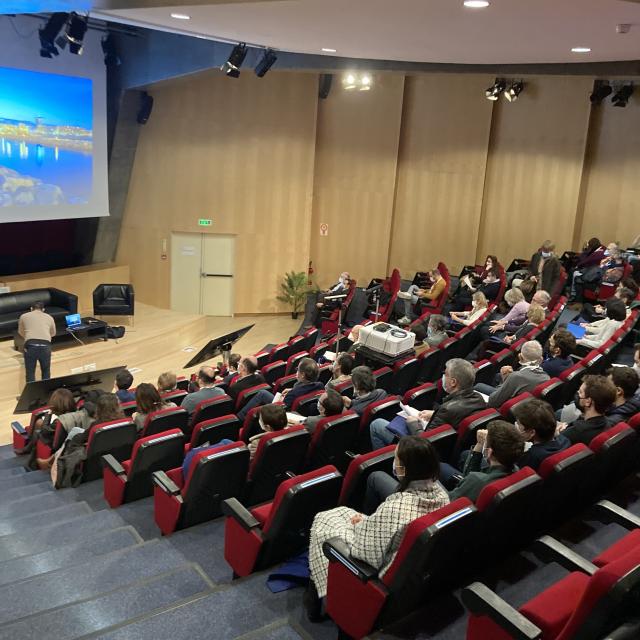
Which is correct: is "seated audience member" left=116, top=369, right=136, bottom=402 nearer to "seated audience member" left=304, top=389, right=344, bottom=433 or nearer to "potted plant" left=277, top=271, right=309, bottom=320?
"seated audience member" left=304, top=389, right=344, bottom=433

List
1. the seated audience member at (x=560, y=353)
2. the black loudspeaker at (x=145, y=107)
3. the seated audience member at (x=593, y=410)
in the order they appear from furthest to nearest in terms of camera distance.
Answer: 1. the black loudspeaker at (x=145, y=107)
2. the seated audience member at (x=560, y=353)
3. the seated audience member at (x=593, y=410)

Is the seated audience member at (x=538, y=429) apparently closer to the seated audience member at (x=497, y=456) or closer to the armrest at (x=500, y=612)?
the seated audience member at (x=497, y=456)

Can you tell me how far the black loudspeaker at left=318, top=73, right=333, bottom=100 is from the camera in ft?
41.0

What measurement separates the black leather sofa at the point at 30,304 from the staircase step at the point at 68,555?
671cm

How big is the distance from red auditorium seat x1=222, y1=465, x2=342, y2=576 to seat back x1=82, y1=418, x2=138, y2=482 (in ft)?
5.91

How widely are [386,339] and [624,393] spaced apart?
9.24 feet

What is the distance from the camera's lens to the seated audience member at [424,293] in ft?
34.0

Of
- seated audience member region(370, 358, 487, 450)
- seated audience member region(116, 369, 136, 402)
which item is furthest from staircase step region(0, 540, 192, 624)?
seated audience member region(116, 369, 136, 402)

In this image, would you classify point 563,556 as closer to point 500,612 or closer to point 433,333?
point 500,612

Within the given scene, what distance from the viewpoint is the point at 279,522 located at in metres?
3.31

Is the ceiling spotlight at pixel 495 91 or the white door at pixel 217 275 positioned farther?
the white door at pixel 217 275

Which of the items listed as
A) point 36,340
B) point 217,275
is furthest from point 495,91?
point 36,340

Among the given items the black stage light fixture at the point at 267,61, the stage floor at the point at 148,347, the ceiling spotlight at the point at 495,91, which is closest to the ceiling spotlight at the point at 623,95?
the ceiling spotlight at the point at 495,91

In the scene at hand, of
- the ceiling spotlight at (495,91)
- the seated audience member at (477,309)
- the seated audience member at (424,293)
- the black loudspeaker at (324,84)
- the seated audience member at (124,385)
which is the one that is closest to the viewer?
the seated audience member at (124,385)
